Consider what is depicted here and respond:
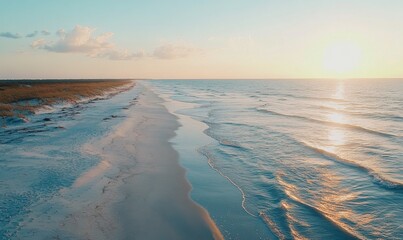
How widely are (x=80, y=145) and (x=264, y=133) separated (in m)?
12.7

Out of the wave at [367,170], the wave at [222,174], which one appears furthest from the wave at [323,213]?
the wave at [367,170]

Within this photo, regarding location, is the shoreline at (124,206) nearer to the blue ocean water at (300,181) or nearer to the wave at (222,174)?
the blue ocean water at (300,181)

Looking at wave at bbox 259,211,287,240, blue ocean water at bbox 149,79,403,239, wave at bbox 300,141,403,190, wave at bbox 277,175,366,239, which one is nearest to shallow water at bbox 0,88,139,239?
blue ocean water at bbox 149,79,403,239

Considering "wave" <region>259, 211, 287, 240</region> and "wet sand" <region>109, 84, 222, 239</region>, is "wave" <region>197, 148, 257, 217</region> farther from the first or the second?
"wet sand" <region>109, 84, 222, 239</region>

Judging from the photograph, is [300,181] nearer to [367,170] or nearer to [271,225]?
[367,170]

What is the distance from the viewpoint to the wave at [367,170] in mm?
11547

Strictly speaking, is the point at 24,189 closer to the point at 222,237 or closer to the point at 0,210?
the point at 0,210

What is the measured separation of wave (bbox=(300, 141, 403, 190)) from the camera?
11547 millimetres

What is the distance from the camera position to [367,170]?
44.3 ft

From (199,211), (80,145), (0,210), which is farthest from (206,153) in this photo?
(0,210)

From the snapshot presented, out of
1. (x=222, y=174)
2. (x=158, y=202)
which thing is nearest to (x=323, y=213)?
(x=222, y=174)

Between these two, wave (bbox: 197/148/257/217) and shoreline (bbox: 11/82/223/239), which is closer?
shoreline (bbox: 11/82/223/239)

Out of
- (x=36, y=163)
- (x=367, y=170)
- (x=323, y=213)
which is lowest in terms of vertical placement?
(x=367, y=170)

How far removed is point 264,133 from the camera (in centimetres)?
2250
